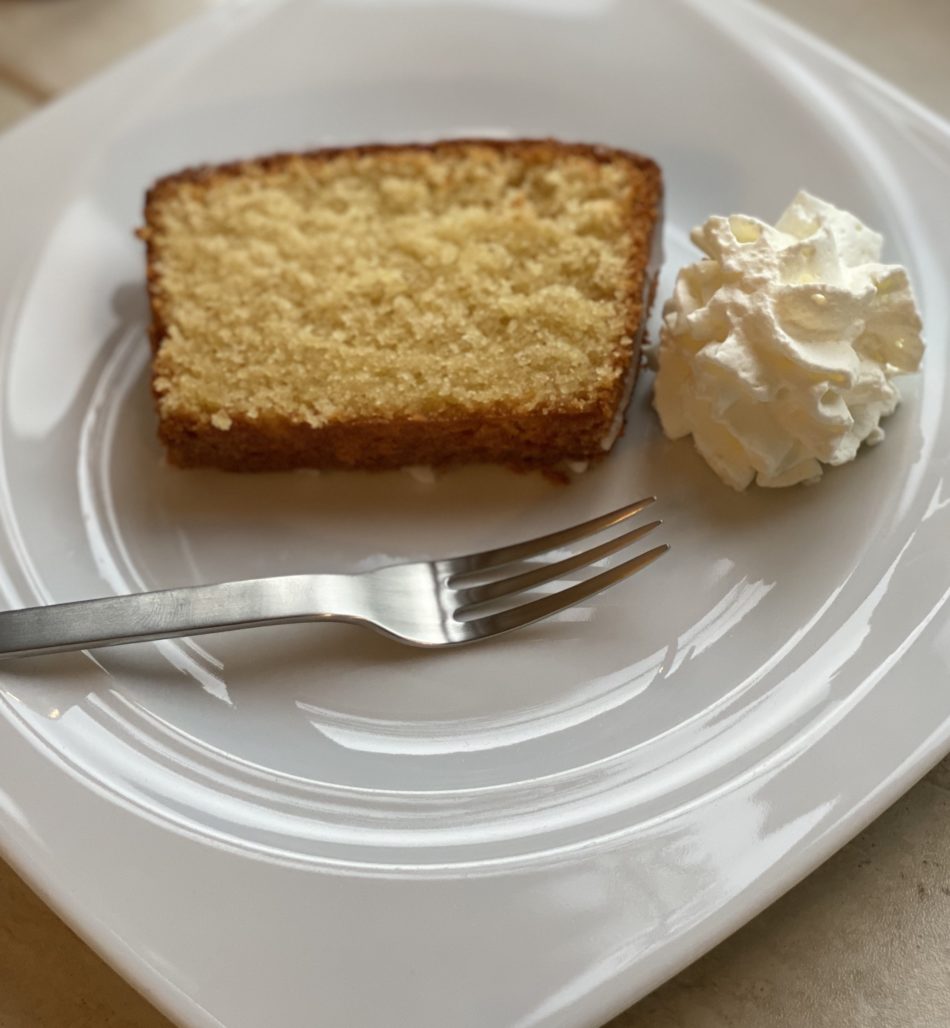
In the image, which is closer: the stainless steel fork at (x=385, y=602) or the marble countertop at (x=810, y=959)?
the marble countertop at (x=810, y=959)

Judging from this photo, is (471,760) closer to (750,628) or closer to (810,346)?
(750,628)

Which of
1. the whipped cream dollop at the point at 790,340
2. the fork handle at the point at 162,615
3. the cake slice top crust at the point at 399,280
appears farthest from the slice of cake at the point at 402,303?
the fork handle at the point at 162,615

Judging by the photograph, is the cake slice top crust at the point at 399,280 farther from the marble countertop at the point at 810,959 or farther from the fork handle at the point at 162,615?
the marble countertop at the point at 810,959

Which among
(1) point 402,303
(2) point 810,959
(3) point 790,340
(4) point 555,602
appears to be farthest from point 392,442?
(2) point 810,959

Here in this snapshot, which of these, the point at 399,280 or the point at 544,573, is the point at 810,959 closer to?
the point at 544,573

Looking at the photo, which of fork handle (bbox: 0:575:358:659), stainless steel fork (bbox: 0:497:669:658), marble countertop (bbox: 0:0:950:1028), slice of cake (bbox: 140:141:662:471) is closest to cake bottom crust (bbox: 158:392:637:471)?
slice of cake (bbox: 140:141:662:471)

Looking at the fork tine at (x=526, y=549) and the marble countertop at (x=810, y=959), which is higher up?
the fork tine at (x=526, y=549)
